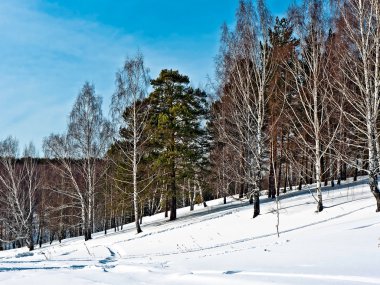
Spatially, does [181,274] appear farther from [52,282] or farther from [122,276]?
[52,282]

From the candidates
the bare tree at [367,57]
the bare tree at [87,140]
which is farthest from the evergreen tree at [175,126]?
the bare tree at [367,57]

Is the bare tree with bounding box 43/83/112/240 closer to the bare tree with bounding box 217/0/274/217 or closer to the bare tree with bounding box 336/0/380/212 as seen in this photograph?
the bare tree with bounding box 217/0/274/217

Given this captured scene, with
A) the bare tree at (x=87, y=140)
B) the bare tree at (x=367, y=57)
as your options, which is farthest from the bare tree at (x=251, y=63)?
the bare tree at (x=87, y=140)

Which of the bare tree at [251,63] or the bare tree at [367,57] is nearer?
the bare tree at [367,57]

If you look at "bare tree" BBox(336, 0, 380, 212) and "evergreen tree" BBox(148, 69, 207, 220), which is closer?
"bare tree" BBox(336, 0, 380, 212)

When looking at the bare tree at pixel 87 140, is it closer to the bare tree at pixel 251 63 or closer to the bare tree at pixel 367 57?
the bare tree at pixel 251 63

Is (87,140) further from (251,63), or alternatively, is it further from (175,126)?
(251,63)

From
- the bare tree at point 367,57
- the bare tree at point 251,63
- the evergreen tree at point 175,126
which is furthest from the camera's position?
the evergreen tree at point 175,126

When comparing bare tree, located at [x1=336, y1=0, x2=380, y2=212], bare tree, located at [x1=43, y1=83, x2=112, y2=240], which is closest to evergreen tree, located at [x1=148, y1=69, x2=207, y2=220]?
bare tree, located at [x1=43, y1=83, x2=112, y2=240]

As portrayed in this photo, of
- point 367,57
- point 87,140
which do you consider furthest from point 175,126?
point 367,57

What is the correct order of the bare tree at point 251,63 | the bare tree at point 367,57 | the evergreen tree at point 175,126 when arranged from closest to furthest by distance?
1. the bare tree at point 367,57
2. the bare tree at point 251,63
3. the evergreen tree at point 175,126

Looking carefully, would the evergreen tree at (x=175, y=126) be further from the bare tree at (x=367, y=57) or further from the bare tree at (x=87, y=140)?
the bare tree at (x=367, y=57)

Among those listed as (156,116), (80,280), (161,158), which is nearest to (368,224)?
(80,280)

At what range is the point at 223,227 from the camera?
1756cm
